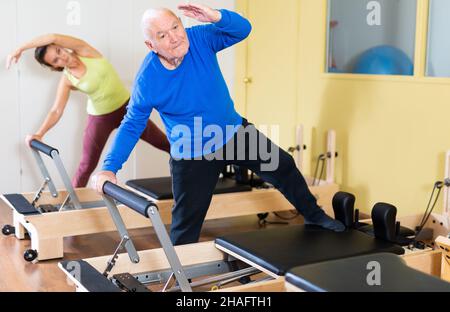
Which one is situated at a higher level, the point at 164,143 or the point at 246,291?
the point at 164,143

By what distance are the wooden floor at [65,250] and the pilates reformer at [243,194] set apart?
202 millimetres

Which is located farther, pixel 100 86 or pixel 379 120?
pixel 100 86

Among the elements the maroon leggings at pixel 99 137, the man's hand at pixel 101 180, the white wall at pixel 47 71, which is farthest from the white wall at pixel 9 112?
the man's hand at pixel 101 180

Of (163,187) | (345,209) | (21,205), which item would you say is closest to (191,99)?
(345,209)

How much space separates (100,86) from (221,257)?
6.40 feet

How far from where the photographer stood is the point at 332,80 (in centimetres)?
440

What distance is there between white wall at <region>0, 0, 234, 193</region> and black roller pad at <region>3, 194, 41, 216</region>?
3.22 ft

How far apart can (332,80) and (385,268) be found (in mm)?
2594

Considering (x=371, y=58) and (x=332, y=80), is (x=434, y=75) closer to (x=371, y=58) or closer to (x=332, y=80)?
(x=371, y=58)

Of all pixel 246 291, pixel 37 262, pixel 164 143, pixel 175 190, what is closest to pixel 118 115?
pixel 164 143

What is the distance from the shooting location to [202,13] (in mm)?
2504

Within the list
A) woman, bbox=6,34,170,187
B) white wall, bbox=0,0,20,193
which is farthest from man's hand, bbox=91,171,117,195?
white wall, bbox=0,0,20,193

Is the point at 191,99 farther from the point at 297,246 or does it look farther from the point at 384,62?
the point at 384,62

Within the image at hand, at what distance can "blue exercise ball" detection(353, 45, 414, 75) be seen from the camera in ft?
12.6
